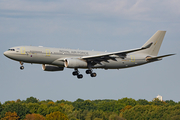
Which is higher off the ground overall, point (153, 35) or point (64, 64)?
point (153, 35)

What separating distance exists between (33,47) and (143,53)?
92.8 ft

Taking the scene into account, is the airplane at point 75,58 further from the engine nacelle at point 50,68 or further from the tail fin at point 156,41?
the tail fin at point 156,41

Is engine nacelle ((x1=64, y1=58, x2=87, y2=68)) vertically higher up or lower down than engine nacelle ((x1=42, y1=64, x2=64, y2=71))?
lower down

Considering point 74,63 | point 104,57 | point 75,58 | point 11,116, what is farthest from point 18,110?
point 104,57

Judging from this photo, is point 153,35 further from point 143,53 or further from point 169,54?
point 169,54

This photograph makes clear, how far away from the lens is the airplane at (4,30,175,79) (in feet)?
223

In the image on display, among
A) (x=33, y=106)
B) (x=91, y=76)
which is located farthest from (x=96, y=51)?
(x=33, y=106)

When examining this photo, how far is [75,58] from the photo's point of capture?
71688 mm

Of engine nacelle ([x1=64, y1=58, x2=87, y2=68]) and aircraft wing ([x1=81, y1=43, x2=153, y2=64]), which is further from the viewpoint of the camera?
engine nacelle ([x1=64, y1=58, x2=87, y2=68])

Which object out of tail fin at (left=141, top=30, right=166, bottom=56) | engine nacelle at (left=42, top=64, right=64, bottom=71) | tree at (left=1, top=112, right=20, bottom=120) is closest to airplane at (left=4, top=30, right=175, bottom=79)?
engine nacelle at (left=42, top=64, right=64, bottom=71)

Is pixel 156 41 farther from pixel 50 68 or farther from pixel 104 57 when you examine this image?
pixel 50 68

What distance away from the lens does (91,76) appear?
7681 cm

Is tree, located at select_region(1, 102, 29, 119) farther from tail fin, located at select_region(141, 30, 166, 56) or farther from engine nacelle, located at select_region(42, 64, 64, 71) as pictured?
tail fin, located at select_region(141, 30, 166, 56)

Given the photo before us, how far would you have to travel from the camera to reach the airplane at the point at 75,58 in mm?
67938
